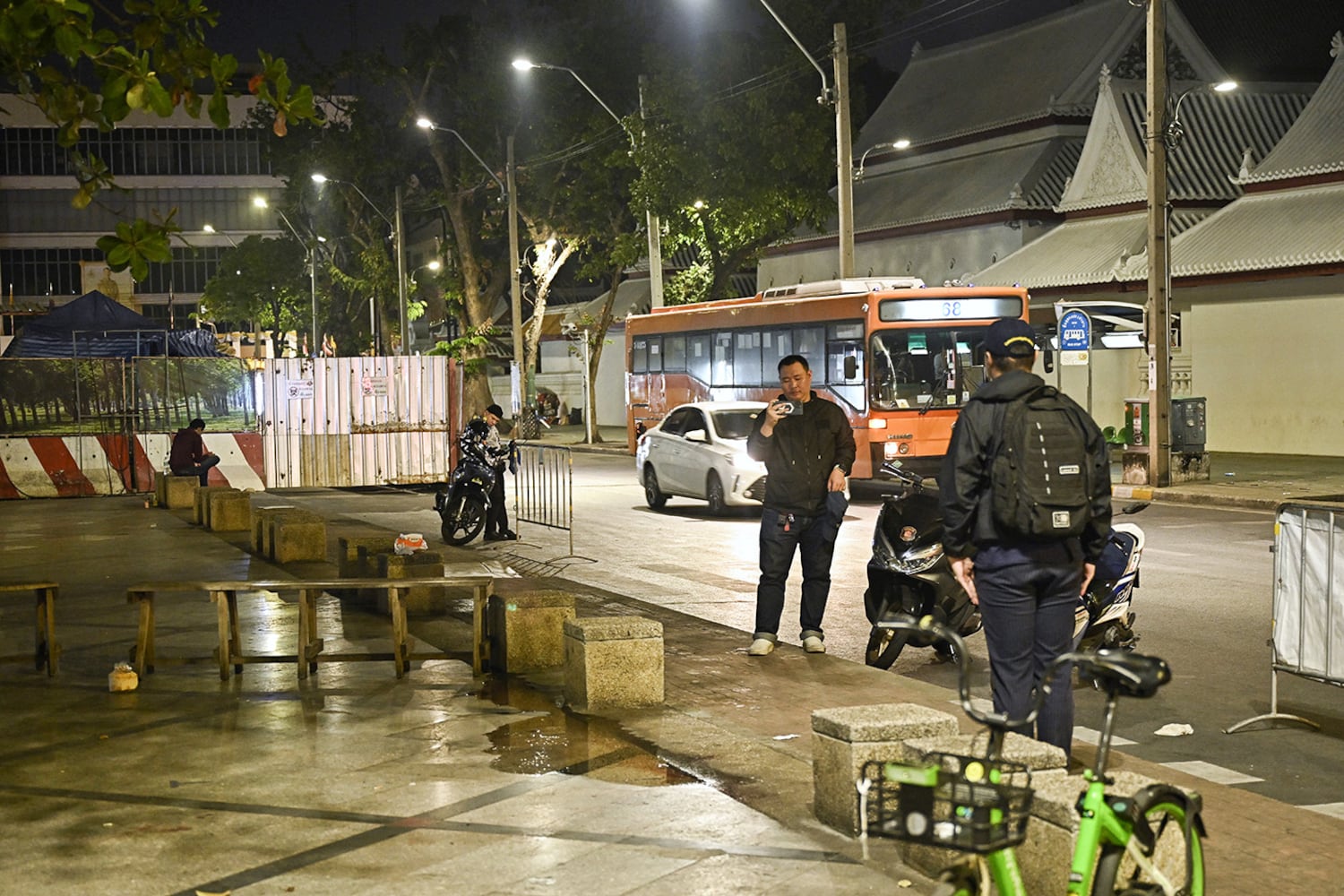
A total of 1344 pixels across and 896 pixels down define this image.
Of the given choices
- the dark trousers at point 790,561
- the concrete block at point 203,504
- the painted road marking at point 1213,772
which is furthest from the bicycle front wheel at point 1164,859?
the concrete block at point 203,504

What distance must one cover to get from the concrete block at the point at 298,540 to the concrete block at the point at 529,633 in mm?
6492

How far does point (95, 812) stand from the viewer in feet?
23.1

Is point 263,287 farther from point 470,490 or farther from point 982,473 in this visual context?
point 982,473

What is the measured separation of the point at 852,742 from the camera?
643 cm

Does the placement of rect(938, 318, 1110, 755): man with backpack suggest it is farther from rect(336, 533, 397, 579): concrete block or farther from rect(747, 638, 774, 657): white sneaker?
rect(336, 533, 397, 579): concrete block

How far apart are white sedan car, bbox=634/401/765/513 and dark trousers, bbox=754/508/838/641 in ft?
34.7

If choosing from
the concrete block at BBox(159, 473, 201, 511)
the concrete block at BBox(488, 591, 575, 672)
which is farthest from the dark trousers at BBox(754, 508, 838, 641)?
the concrete block at BBox(159, 473, 201, 511)

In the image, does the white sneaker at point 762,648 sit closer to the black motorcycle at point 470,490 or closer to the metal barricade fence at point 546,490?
the metal barricade fence at point 546,490

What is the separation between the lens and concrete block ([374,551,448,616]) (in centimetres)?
1280

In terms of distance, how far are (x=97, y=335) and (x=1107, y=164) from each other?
2185 centimetres

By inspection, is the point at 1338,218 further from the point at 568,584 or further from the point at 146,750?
the point at 146,750

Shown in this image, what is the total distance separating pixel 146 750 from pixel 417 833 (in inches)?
88.9

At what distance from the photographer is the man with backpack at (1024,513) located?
20.7ft

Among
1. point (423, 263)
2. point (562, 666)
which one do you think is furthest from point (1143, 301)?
point (423, 263)
